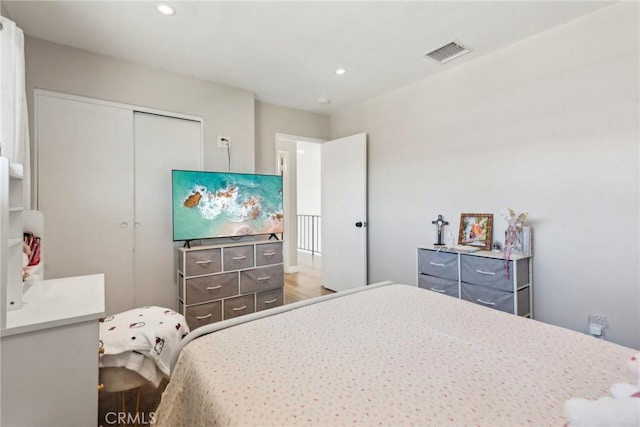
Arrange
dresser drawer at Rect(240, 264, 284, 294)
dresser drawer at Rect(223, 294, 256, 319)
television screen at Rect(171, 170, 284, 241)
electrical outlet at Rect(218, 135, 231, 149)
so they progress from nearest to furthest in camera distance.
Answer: television screen at Rect(171, 170, 284, 241) < dresser drawer at Rect(223, 294, 256, 319) < dresser drawer at Rect(240, 264, 284, 294) < electrical outlet at Rect(218, 135, 231, 149)

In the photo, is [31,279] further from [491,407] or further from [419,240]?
[419,240]

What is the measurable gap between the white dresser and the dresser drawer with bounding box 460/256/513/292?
Result: 2.55 m

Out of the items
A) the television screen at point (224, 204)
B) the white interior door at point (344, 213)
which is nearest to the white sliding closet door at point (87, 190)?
the television screen at point (224, 204)

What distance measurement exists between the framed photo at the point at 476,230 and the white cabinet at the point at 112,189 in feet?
9.27

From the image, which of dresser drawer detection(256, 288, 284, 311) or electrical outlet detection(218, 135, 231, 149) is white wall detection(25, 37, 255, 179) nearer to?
Result: electrical outlet detection(218, 135, 231, 149)

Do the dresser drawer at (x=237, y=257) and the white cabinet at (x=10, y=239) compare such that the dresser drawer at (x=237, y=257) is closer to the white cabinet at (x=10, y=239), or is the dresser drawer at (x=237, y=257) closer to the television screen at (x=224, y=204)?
the television screen at (x=224, y=204)

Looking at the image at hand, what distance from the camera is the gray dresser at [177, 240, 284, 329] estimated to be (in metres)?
2.75

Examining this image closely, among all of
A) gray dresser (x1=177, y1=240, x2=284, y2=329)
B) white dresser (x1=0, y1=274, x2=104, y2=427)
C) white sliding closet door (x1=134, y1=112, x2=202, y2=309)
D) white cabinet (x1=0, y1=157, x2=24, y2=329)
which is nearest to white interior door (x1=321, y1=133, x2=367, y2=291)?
gray dresser (x1=177, y1=240, x2=284, y2=329)

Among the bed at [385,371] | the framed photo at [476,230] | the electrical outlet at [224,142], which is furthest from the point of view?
the electrical outlet at [224,142]

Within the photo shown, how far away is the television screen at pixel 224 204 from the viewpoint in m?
2.83

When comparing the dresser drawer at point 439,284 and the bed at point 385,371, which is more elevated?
the bed at point 385,371

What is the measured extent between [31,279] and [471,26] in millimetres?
3335

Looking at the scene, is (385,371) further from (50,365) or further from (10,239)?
(10,239)

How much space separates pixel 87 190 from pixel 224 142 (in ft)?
4.45
